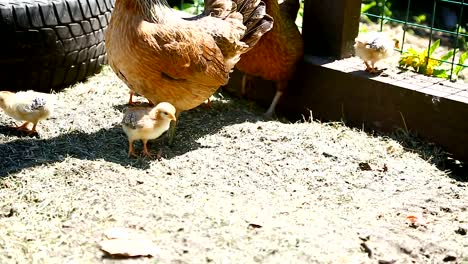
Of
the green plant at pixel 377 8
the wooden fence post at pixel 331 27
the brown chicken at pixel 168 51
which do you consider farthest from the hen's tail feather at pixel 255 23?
the green plant at pixel 377 8

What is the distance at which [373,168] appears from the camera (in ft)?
17.7

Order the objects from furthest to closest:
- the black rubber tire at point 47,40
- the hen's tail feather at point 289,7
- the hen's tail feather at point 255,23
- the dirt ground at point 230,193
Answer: the hen's tail feather at point 289,7 < the hen's tail feather at point 255,23 < the black rubber tire at point 47,40 < the dirt ground at point 230,193

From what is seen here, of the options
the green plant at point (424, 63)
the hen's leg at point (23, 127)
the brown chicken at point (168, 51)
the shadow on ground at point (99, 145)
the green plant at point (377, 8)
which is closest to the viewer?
the shadow on ground at point (99, 145)

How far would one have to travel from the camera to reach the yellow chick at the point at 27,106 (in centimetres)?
534

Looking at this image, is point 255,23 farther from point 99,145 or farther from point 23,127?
point 23,127

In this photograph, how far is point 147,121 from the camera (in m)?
5.14

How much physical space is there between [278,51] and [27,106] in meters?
2.32

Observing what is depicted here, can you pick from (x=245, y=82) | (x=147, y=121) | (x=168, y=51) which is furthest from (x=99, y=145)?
(x=245, y=82)

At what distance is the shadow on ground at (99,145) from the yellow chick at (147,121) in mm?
209

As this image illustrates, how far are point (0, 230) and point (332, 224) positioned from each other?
1960 mm

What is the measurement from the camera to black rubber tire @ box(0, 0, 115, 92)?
584cm

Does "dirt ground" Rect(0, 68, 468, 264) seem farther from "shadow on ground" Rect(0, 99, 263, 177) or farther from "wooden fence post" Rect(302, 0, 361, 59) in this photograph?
"wooden fence post" Rect(302, 0, 361, 59)

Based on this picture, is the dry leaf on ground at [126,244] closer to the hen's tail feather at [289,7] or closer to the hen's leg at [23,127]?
the hen's leg at [23,127]

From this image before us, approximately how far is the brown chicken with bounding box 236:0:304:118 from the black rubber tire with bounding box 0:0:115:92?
142cm
